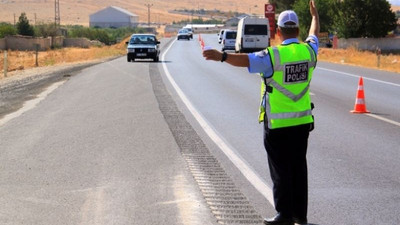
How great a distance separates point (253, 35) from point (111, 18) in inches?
5766

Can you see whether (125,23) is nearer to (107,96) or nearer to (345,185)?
(107,96)

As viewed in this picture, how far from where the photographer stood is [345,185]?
753cm

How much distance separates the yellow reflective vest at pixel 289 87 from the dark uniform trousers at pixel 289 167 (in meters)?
0.08

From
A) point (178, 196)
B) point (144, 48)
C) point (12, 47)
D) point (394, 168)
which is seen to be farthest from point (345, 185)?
point (12, 47)

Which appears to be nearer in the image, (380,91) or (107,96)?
(107,96)

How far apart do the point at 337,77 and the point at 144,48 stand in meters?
13.5

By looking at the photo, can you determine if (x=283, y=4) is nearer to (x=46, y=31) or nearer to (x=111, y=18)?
(x=46, y=31)

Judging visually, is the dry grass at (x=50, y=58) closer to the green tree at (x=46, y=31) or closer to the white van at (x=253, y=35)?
the white van at (x=253, y=35)

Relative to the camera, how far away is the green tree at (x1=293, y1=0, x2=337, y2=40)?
6104 centimetres

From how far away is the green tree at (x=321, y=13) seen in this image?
61044mm

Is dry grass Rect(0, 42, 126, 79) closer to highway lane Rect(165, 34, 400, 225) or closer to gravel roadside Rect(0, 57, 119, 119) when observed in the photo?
gravel roadside Rect(0, 57, 119, 119)

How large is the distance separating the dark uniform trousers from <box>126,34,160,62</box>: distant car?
31412 mm

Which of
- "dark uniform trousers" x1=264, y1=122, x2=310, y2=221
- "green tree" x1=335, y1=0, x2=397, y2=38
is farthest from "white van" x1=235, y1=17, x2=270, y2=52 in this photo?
"dark uniform trousers" x1=264, y1=122, x2=310, y2=221

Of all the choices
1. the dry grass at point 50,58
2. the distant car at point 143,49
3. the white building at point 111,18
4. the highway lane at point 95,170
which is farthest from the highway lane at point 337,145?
the white building at point 111,18
